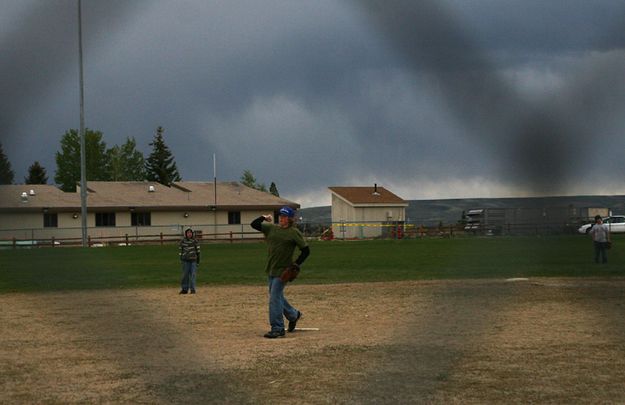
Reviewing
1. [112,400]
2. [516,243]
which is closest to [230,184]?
Result: [112,400]

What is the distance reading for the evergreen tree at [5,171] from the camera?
2494mm

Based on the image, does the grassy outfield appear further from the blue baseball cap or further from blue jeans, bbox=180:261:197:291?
the blue baseball cap

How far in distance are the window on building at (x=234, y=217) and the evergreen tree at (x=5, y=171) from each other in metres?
68.3

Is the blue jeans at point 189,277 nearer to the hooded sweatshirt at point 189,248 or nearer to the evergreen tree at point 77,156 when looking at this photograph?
the hooded sweatshirt at point 189,248

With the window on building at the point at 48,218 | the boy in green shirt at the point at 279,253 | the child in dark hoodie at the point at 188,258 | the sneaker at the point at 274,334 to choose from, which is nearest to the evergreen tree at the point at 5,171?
the window on building at the point at 48,218

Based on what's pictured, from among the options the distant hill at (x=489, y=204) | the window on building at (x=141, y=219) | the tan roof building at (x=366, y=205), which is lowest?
the distant hill at (x=489, y=204)

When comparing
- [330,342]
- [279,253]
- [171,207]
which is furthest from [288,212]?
[171,207]

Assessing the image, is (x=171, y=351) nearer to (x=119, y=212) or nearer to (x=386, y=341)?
(x=386, y=341)

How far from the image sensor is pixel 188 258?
22031 millimetres

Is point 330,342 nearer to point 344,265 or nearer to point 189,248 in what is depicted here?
point 189,248

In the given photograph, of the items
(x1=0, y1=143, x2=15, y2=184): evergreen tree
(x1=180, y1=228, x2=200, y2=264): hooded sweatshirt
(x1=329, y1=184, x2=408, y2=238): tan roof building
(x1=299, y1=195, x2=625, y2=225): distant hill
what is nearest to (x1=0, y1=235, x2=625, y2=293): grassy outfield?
(x1=299, y1=195, x2=625, y2=225): distant hill

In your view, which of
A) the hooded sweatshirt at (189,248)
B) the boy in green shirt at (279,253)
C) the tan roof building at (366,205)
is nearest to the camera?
the tan roof building at (366,205)

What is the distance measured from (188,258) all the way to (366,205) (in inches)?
550

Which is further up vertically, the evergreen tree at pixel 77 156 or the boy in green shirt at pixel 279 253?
the evergreen tree at pixel 77 156
